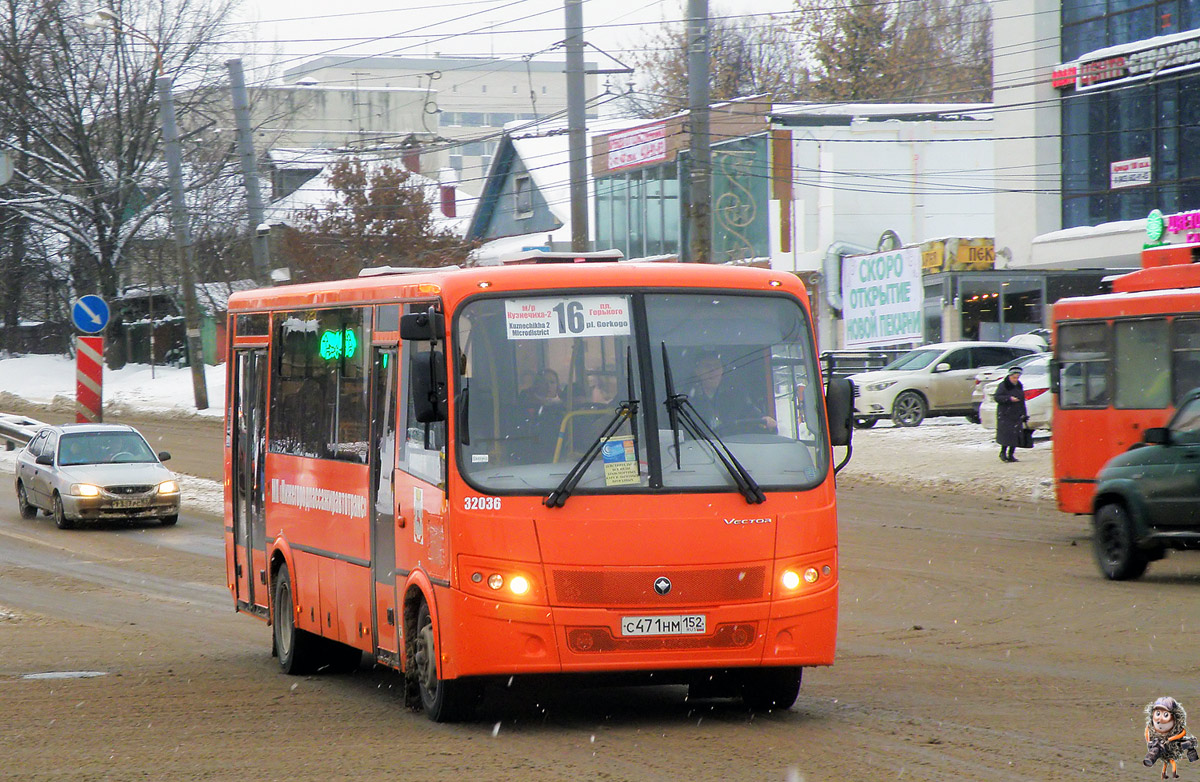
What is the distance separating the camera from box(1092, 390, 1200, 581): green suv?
15.1 metres

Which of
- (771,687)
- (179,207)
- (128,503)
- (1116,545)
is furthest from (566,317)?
(179,207)

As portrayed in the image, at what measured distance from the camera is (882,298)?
45281 mm

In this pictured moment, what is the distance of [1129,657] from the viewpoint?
35.2 feet

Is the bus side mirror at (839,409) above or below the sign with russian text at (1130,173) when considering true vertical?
below

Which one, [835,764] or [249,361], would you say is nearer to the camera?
[835,764]

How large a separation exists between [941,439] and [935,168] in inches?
786

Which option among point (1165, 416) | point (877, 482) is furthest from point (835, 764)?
point (877, 482)

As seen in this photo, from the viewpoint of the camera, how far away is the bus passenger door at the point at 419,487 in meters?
8.38

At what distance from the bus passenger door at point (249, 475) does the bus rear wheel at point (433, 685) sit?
3392mm

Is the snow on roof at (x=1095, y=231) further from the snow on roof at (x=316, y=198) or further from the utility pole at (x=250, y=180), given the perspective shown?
the snow on roof at (x=316, y=198)

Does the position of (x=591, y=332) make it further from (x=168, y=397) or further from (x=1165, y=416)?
(x=168, y=397)

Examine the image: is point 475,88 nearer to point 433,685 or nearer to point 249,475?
point 249,475

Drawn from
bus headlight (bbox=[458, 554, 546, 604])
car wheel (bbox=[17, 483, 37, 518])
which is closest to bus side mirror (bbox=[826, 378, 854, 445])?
bus headlight (bbox=[458, 554, 546, 604])

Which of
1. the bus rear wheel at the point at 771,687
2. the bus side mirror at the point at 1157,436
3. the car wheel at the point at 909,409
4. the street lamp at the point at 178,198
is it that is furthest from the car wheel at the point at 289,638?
the street lamp at the point at 178,198
